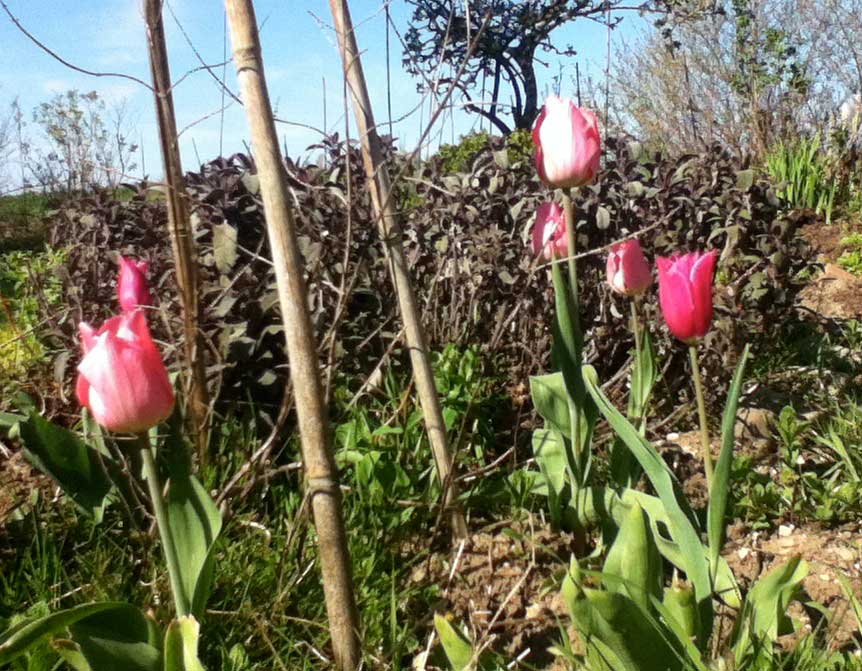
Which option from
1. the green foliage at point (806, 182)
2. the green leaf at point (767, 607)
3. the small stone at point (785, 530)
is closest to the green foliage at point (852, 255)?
the green foliage at point (806, 182)

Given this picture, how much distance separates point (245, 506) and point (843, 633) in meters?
1.23

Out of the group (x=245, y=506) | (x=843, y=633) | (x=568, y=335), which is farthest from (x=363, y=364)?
(x=843, y=633)

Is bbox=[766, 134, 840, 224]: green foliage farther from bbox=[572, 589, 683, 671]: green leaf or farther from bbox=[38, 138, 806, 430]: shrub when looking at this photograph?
bbox=[572, 589, 683, 671]: green leaf

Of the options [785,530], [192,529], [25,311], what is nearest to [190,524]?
[192,529]

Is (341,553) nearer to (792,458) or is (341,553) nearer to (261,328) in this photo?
(261,328)

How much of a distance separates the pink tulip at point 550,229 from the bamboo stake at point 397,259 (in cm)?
28

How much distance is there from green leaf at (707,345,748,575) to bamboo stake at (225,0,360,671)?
577mm

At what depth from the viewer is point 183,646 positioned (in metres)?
1.29

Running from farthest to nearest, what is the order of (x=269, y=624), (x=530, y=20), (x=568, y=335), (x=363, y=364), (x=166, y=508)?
(x=530, y=20) → (x=363, y=364) → (x=568, y=335) → (x=269, y=624) → (x=166, y=508)

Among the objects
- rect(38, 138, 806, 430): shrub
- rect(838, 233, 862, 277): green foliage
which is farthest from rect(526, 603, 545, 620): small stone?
rect(838, 233, 862, 277): green foliage

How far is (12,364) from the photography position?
3146 mm

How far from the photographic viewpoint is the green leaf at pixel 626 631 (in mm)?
1253

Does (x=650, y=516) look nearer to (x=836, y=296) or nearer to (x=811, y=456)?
(x=811, y=456)

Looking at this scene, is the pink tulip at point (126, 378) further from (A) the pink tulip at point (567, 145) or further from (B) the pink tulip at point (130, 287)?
(A) the pink tulip at point (567, 145)
